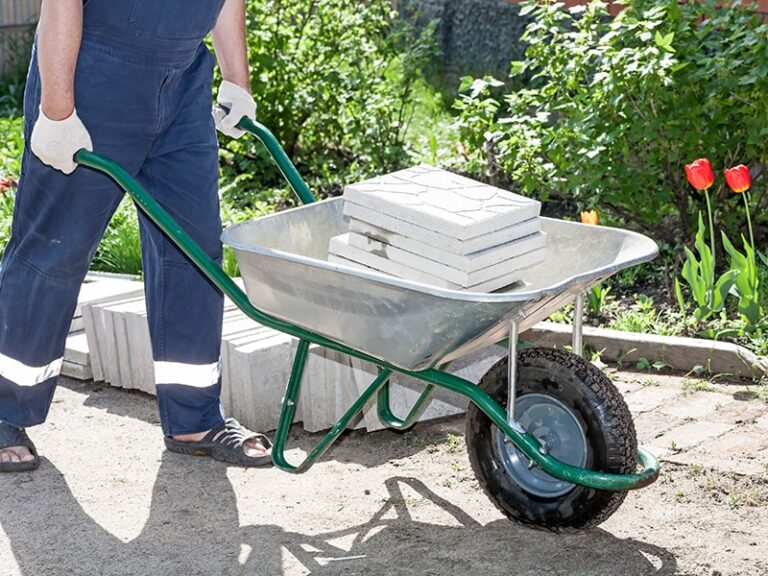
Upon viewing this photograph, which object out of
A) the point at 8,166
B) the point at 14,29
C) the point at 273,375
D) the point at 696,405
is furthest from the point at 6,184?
the point at 14,29

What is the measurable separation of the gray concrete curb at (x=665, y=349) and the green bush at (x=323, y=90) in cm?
229

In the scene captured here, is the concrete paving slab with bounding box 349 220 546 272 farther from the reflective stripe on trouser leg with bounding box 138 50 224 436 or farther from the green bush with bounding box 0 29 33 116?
the green bush with bounding box 0 29 33 116

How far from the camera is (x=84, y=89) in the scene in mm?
3820

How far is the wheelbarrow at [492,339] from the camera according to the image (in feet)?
10.5

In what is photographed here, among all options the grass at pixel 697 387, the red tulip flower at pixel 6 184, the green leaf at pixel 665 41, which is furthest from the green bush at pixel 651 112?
the red tulip flower at pixel 6 184

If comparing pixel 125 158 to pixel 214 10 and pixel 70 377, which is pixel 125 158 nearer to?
pixel 214 10

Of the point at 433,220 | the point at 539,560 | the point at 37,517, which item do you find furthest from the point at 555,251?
the point at 37,517

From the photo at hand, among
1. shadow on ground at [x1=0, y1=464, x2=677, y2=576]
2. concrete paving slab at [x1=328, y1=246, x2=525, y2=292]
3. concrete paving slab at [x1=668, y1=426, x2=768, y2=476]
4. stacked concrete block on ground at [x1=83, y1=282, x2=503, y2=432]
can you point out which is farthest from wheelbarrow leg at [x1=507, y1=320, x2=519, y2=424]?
stacked concrete block on ground at [x1=83, y1=282, x2=503, y2=432]

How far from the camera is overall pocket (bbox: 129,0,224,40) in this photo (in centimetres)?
371

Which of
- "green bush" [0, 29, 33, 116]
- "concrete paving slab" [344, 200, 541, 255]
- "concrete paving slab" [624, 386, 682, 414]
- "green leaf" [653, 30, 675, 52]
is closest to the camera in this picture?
"concrete paving slab" [344, 200, 541, 255]

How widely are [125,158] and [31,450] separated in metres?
0.99

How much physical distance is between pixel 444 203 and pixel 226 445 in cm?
131

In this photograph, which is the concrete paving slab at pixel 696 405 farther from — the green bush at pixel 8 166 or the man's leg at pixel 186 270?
the green bush at pixel 8 166

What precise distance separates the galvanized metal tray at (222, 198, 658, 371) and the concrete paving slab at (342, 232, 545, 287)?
0.24 feet
